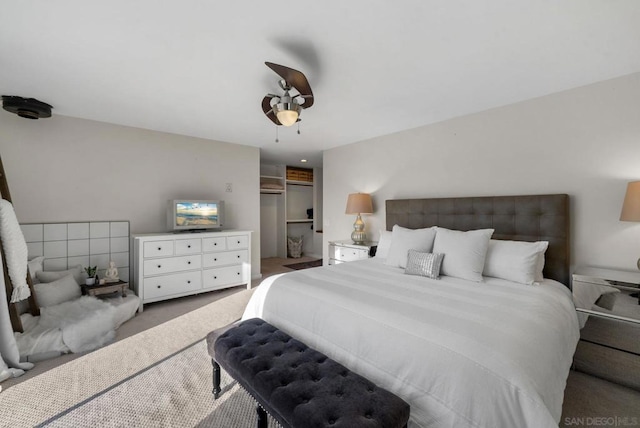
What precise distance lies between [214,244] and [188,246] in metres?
0.34

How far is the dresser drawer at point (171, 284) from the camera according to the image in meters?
3.25

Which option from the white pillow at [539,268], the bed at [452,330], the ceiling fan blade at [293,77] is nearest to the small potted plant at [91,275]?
the bed at [452,330]

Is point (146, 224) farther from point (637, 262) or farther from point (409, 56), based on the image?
point (637, 262)

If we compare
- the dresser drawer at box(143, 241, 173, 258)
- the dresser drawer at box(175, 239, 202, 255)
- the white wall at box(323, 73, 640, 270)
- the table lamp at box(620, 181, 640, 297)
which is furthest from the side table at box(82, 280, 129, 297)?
the table lamp at box(620, 181, 640, 297)

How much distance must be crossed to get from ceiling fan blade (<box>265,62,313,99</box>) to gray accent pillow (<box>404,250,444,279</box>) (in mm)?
1643

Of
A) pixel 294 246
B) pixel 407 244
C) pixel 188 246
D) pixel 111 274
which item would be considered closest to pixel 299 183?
pixel 294 246

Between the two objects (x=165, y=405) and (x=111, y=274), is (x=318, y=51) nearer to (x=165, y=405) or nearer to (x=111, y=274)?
(x=165, y=405)

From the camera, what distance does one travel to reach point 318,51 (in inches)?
70.9

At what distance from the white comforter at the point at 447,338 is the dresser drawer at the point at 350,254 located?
56.3 inches

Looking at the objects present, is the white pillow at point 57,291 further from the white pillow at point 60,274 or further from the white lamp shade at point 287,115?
the white lamp shade at point 287,115

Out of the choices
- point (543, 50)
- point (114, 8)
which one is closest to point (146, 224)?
point (114, 8)

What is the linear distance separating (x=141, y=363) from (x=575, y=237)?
3.87 metres

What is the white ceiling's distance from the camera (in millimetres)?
1444

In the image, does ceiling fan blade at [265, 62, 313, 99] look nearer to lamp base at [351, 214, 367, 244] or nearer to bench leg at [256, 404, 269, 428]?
bench leg at [256, 404, 269, 428]
